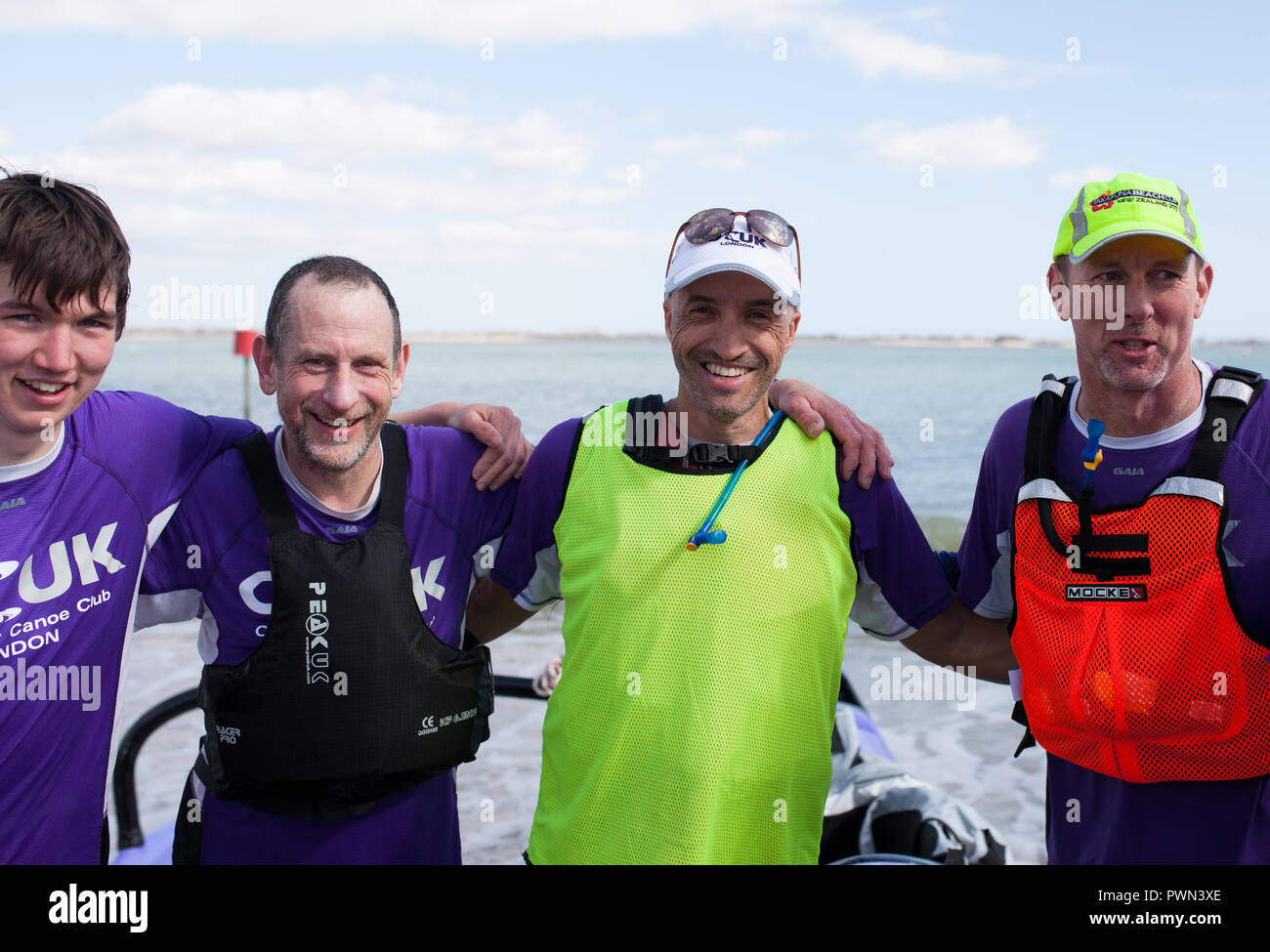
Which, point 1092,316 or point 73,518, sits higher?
point 1092,316

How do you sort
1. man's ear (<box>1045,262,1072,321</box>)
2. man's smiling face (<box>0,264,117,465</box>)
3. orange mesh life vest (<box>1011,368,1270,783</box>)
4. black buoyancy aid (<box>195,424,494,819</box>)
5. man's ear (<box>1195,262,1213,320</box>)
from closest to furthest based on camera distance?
man's smiling face (<box>0,264,117,465</box>), orange mesh life vest (<box>1011,368,1270,783</box>), black buoyancy aid (<box>195,424,494,819</box>), man's ear (<box>1195,262,1213,320</box>), man's ear (<box>1045,262,1072,321</box>)

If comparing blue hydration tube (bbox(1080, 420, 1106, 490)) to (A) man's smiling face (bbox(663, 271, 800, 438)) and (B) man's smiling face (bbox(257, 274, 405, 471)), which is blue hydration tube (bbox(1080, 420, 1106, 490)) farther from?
(B) man's smiling face (bbox(257, 274, 405, 471))

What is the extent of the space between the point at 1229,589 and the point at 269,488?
2.57m

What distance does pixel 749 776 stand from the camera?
2.62 metres

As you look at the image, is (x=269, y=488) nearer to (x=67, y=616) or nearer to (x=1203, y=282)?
(x=67, y=616)

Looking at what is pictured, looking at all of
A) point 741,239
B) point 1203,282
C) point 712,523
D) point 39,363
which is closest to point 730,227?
point 741,239

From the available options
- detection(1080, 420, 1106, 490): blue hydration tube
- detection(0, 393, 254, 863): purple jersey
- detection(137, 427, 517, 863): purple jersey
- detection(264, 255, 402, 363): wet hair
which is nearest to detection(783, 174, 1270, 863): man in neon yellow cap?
detection(1080, 420, 1106, 490): blue hydration tube

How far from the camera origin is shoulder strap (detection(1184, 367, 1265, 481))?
2.71m

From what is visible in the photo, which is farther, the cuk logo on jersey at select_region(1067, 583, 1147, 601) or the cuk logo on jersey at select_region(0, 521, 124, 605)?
the cuk logo on jersey at select_region(1067, 583, 1147, 601)

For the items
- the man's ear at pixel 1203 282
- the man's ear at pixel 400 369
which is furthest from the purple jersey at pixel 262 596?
the man's ear at pixel 1203 282

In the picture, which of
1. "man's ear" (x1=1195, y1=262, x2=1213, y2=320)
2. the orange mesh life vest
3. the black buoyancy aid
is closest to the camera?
the orange mesh life vest

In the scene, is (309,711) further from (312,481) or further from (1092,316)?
(1092,316)
